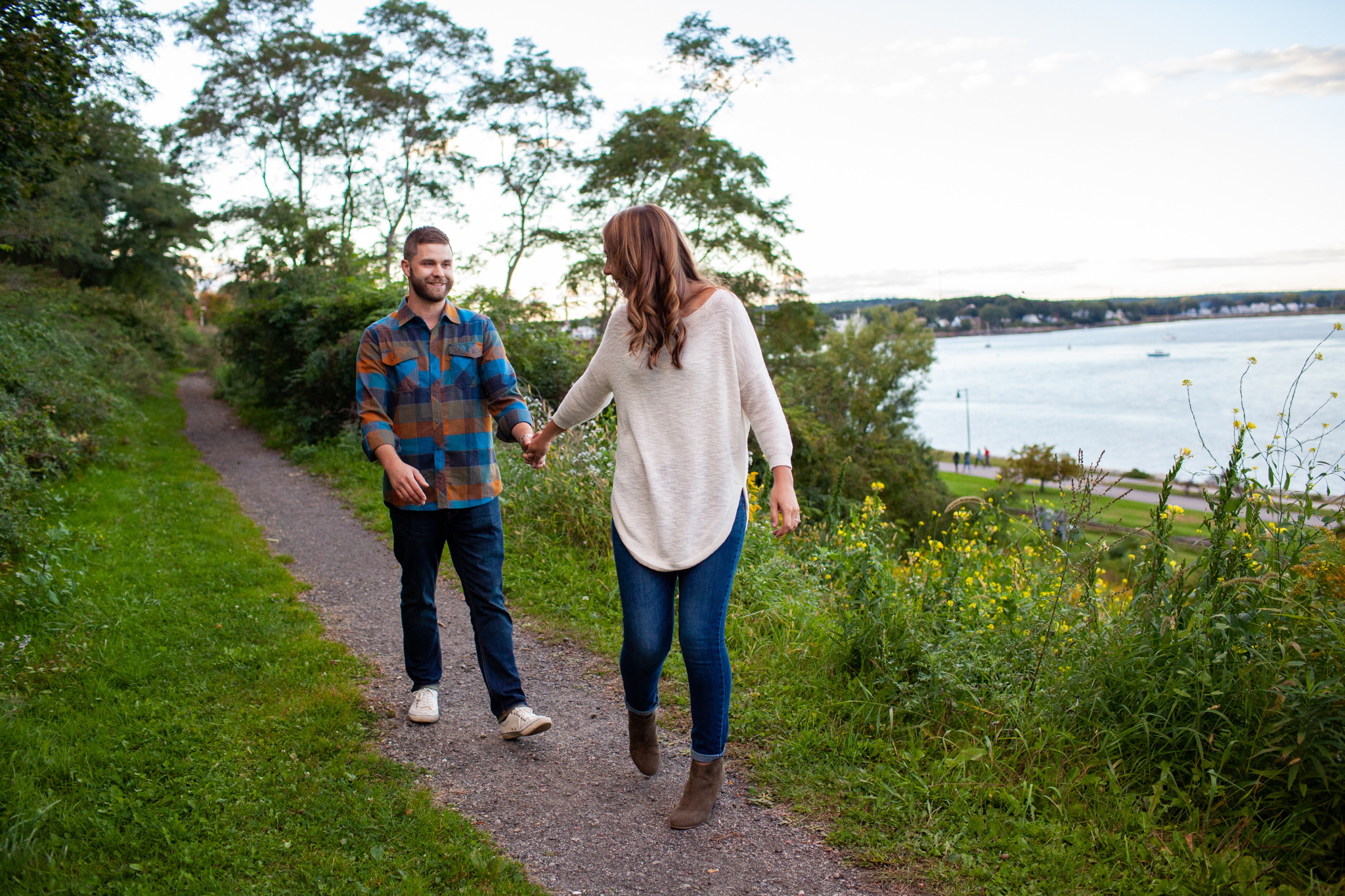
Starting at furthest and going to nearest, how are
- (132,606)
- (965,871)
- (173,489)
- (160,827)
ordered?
(173,489), (132,606), (160,827), (965,871)

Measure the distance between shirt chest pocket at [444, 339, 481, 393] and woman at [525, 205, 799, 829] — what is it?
0.87 metres

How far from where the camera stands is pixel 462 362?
11.1ft

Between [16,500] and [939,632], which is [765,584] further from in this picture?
[16,500]

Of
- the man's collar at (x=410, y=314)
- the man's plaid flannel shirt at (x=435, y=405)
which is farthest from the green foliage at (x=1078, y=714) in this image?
the man's collar at (x=410, y=314)

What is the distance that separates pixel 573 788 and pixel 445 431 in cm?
154

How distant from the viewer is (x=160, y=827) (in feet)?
9.12

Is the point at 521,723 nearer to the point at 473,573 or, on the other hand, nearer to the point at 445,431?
the point at 473,573

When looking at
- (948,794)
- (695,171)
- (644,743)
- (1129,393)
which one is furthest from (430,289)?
(1129,393)

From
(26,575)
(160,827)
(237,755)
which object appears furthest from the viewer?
(26,575)

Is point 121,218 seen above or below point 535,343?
above

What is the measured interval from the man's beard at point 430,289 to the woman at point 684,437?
0.94 metres

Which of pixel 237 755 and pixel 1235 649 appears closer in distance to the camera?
pixel 1235 649

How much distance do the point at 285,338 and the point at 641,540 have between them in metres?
14.9

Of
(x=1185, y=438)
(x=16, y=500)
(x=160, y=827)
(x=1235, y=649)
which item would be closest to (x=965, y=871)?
(x=1235, y=649)
